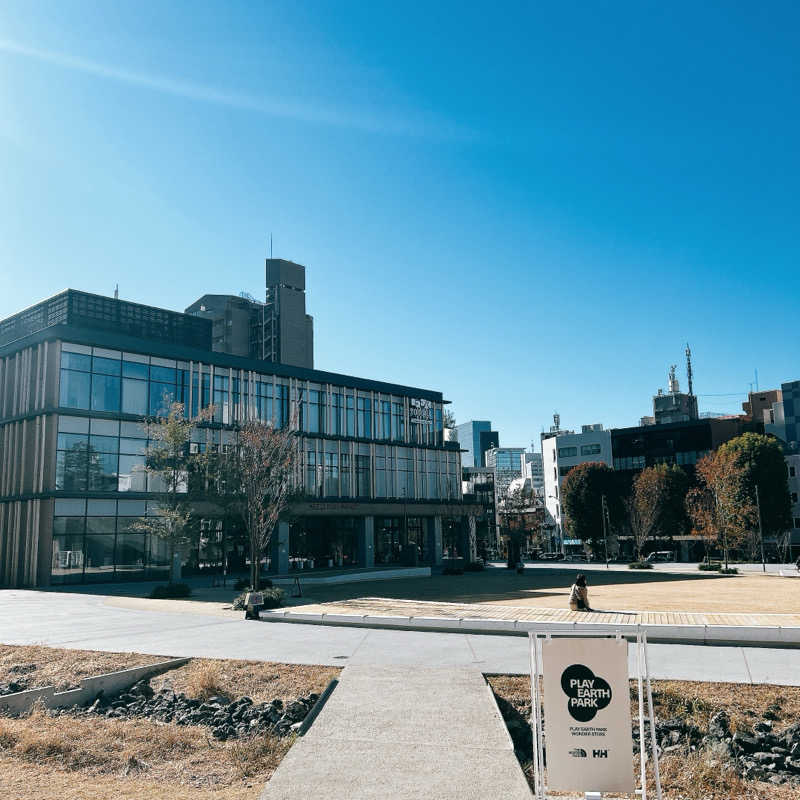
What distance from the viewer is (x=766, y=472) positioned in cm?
7675

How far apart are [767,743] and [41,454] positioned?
4352 centimetres

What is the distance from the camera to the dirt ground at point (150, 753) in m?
9.30

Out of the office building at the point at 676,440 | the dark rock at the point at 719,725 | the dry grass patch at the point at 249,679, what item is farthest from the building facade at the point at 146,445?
the office building at the point at 676,440

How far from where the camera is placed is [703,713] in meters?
11.8

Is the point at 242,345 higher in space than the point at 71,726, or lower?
higher

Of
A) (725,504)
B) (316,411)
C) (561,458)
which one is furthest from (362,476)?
(561,458)

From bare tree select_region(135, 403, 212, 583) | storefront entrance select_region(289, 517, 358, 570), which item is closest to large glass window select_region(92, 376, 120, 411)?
bare tree select_region(135, 403, 212, 583)

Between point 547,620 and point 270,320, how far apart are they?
266 feet

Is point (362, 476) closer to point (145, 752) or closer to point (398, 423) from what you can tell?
point (398, 423)

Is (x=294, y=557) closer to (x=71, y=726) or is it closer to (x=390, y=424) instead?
(x=390, y=424)

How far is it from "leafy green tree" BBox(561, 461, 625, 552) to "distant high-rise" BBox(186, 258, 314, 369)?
38.4m

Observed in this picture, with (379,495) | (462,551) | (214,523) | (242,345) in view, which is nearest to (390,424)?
(379,495)

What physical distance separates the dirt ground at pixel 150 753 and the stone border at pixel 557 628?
605 centimetres

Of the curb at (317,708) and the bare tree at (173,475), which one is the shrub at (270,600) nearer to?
the bare tree at (173,475)
